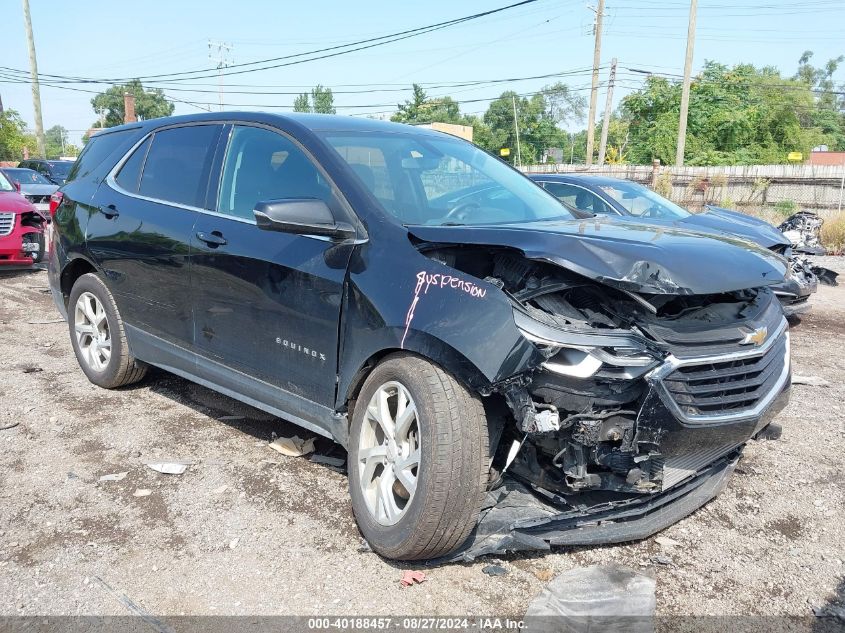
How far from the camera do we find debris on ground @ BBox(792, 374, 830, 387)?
5.59 meters

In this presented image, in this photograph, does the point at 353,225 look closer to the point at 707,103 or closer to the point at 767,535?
the point at 767,535

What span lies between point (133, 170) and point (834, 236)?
15.6 metres

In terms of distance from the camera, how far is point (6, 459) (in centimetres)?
386

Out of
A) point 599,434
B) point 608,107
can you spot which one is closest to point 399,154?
point 599,434

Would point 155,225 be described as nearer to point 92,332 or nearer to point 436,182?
point 92,332

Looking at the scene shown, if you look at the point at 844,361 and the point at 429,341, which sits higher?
the point at 429,341

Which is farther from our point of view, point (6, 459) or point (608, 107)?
point (608, 107)

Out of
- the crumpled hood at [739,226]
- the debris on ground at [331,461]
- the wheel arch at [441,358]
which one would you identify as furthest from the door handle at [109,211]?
the crumpled hood at [739,226]

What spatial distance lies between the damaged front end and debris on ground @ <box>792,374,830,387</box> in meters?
2.95

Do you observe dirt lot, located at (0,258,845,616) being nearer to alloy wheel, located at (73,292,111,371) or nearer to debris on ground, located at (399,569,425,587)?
debris on ground, located at (399,569,425,587)

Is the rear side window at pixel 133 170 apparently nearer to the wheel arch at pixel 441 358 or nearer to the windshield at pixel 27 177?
the wheel arch at pixel 441 358

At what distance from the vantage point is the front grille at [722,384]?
2.58m

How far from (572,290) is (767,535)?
1.62 meters

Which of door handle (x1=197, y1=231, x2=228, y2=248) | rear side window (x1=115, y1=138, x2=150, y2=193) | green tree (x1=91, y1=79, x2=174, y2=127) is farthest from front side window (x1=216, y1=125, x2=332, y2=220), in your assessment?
green tree (x1=91, y1=79, x2=174, y2=127)
